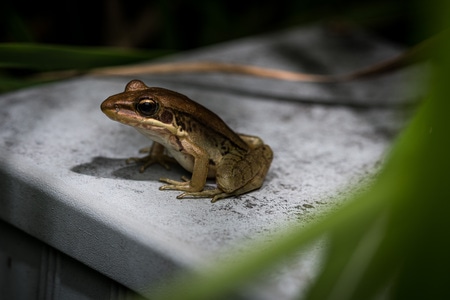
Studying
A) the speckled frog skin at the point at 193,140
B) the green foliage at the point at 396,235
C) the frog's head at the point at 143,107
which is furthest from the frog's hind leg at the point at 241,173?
the green foliage at the point at 396,235

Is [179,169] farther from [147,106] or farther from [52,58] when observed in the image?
A: [52,58]

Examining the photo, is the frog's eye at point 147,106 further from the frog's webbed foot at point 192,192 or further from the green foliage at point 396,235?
the green foliage at point 396,235

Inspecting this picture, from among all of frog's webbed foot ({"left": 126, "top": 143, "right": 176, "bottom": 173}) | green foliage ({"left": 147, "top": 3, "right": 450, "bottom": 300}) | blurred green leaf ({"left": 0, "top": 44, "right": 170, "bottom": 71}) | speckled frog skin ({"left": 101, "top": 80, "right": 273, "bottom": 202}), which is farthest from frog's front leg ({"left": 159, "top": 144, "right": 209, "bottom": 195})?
green foliage ({"left": 147, "top": 3, "right": 450, "bottom": 300})

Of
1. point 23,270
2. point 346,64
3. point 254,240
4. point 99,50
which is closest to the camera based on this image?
point 254,240

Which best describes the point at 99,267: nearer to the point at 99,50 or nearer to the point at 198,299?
the point at 198,299

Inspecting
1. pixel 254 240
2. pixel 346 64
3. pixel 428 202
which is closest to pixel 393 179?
pixel 428 202

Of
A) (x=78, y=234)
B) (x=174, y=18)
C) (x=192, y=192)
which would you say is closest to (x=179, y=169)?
(x=192, y=192)
